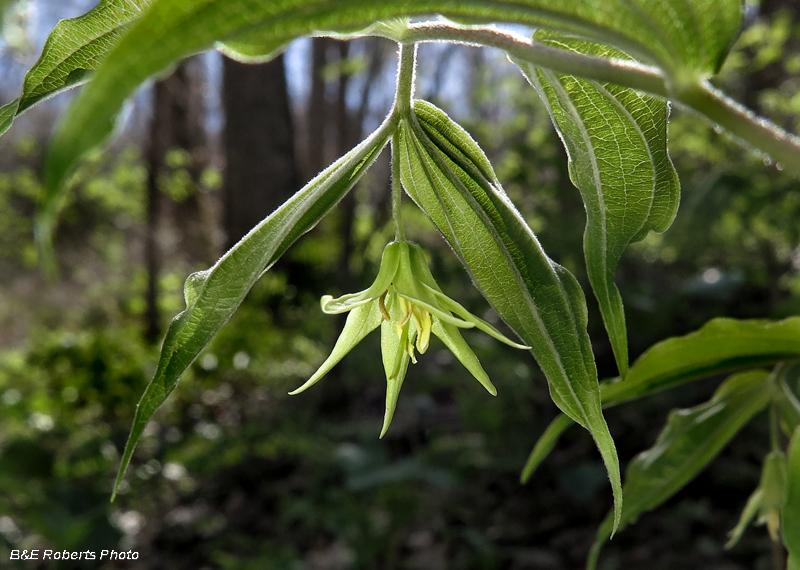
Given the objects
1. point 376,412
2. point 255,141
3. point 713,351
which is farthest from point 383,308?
point 255,141

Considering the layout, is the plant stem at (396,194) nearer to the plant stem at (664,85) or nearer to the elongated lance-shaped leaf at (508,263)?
the elongated lance-shaped leaf at (508,263)

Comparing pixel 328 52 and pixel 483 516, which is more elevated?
pixel 328 52

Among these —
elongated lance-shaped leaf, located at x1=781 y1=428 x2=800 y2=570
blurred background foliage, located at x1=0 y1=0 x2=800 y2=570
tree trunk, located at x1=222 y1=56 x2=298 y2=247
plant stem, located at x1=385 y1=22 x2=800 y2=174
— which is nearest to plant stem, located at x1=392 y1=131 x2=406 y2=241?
plant stem, located at x1=385 y1=22 x2=800 y2=174

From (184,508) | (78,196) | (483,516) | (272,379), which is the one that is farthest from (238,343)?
(78,196)

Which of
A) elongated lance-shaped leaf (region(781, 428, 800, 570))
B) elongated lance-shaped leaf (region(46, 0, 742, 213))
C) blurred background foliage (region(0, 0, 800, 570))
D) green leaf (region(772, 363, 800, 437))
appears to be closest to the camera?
elongated lance-shaped leaf (region(46, 0, 742, 213))

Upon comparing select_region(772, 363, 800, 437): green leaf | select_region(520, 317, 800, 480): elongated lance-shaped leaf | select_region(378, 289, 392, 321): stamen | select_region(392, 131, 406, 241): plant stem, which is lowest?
select_region(772, 363, 800, 437): green leaf

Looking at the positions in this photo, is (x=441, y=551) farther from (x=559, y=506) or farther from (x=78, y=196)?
(x=78, y=196)

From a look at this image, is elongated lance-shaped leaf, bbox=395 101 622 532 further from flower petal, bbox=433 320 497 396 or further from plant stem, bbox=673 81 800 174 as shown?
plant stem, bbox=673 81 800 174
